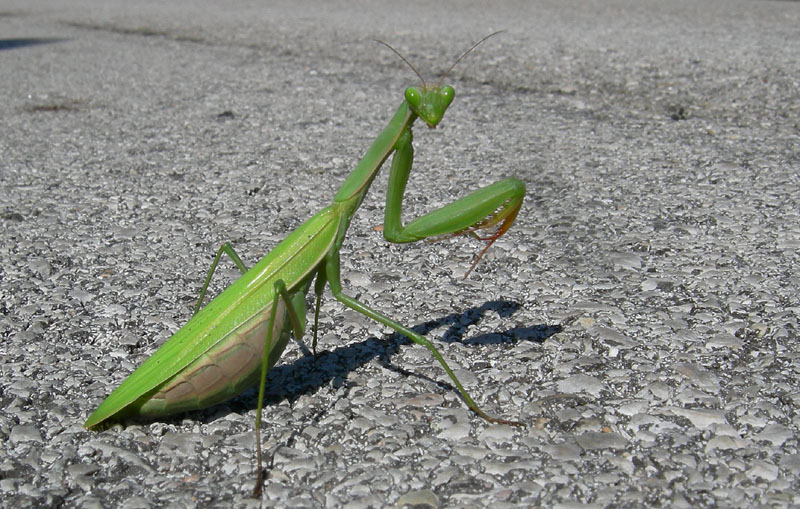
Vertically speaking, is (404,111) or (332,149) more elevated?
(404,111)

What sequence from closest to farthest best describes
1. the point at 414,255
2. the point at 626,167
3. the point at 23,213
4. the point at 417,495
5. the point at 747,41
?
1. the point at 417,495
2. the point at 414,255
3. the point at 23,213
4. the point at 626,167
5. the point at 747,41

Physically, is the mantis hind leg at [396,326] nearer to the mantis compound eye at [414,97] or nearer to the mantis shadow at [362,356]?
the mantis shadow at [362,356]

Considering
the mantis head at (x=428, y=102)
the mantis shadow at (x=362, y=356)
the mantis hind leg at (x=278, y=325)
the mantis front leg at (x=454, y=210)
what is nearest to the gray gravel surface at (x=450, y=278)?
the mantis shadow at (x=362, y=356)

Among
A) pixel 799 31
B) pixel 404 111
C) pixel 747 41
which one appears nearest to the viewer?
pixel 404 111

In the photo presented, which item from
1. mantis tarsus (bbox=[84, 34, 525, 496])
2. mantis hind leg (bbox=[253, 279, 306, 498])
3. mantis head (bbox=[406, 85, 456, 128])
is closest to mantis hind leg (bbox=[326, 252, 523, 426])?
mantis tarsus (bbox=[84, 34, 525, 496])

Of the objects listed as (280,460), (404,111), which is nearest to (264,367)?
(280,460)

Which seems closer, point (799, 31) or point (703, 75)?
point (703, 75)

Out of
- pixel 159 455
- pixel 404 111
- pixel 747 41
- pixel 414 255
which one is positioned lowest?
pixel 159 455

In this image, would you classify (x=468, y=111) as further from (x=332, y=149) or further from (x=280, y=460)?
Result: (x=280, y=460)
